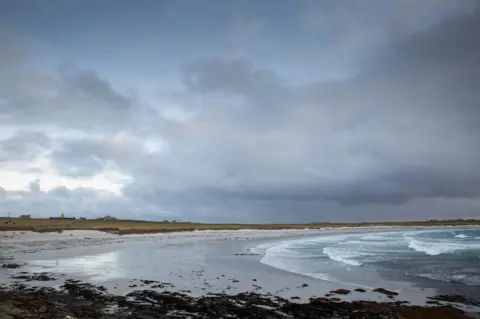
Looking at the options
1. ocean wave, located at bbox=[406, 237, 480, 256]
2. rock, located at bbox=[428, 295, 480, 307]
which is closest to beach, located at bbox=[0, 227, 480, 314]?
rock, located at bbox=[428, 295, 480, 307]

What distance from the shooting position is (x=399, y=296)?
63.1ft

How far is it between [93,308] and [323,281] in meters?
13.7

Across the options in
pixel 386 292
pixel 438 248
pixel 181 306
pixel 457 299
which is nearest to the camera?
pixel 181 306

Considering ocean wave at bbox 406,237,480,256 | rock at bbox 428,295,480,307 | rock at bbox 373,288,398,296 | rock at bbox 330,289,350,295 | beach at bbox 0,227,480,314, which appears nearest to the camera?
rock at bbox 428,295,480,307

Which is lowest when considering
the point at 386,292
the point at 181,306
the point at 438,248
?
the point at 438,248

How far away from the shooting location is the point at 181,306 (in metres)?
16.3

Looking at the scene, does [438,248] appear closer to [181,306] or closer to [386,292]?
[386,292]

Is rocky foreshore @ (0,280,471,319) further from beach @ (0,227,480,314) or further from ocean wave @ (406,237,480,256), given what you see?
ocean wave @ (406,237,480,256)

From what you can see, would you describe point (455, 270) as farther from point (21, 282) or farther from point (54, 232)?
point (54, 232)

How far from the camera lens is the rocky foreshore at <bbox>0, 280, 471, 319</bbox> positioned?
14.5 m

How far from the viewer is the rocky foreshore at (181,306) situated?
14453 mm

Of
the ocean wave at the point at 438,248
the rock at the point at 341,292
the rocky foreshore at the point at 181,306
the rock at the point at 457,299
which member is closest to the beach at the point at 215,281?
the rock at the point at 341,292

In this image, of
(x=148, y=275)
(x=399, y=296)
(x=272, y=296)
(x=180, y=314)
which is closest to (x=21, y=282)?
(x=148, y=275)

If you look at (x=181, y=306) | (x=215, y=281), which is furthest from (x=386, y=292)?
(x=181, y=306)
